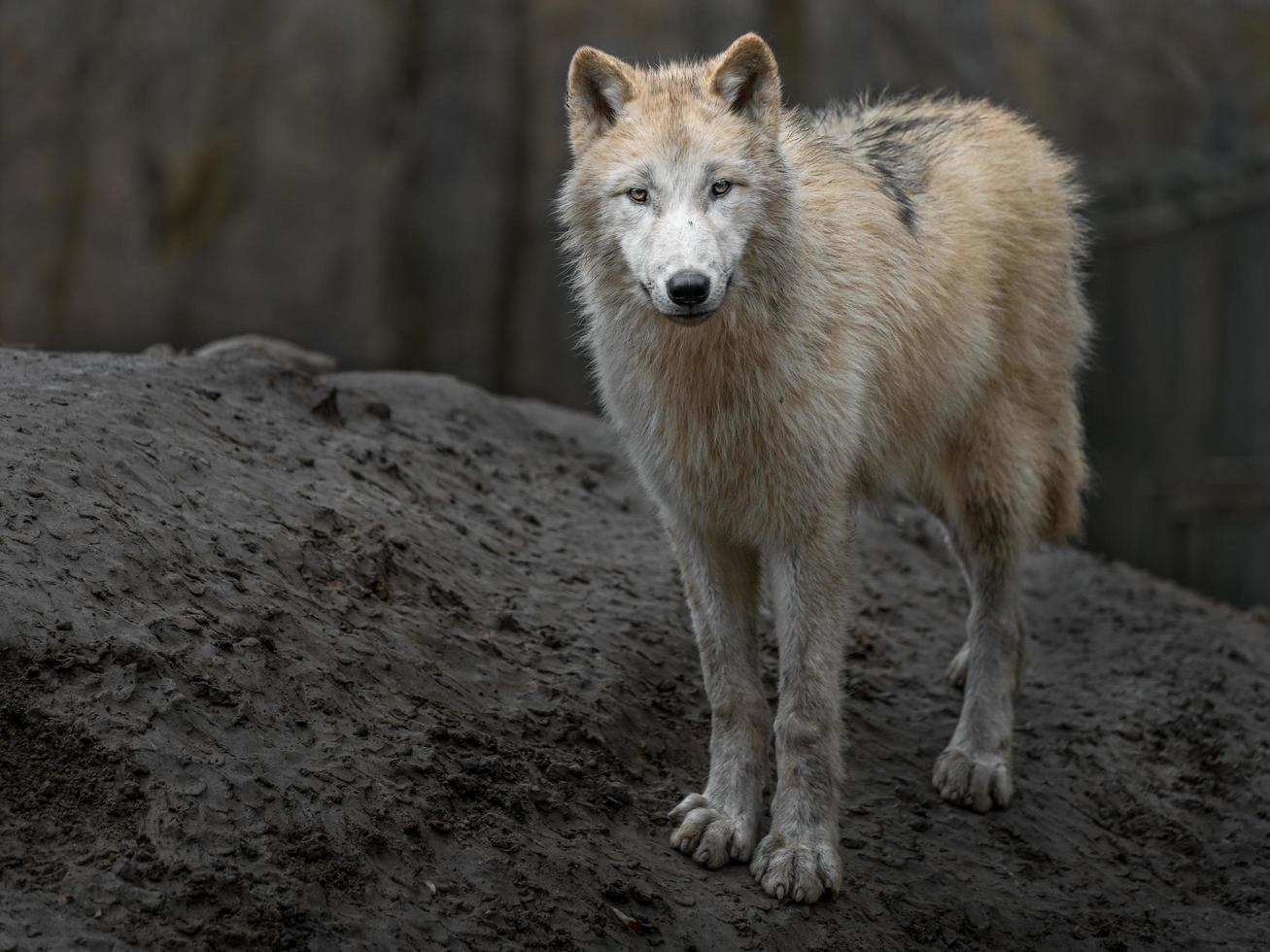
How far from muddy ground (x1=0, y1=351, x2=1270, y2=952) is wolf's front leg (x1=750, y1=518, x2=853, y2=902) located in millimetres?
194

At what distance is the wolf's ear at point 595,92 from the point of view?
4434 mm

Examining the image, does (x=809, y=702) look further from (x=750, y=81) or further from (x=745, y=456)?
(x=750, y=81)

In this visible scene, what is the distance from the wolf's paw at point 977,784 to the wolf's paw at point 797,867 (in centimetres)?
95

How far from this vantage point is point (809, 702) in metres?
4.45

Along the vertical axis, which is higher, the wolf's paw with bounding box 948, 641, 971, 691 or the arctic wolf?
the arctic wolf

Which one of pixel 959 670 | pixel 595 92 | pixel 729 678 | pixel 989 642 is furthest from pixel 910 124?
pixel 729 678

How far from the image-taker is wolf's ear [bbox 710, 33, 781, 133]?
4.37m

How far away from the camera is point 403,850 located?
12.6 feet

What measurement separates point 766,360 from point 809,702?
3.59ft

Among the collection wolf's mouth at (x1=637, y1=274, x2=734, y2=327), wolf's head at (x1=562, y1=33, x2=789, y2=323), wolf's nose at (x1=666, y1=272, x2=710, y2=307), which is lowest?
wolf's mouth at (x1=637, y1=274, x2=734, y2=327)

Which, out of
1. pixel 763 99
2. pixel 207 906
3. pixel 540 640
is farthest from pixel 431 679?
pixel 763 99

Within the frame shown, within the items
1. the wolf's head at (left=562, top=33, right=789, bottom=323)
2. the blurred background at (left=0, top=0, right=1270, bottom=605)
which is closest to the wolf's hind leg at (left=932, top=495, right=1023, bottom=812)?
the wolf's head at (left=562, top=33, right=789, bottom=323)

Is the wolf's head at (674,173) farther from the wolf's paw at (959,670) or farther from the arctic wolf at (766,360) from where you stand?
the wolf's paw at (959,670)

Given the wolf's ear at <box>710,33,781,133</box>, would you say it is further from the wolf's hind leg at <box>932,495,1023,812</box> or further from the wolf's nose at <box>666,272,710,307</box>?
the wolf's hind leg at <box>932,495,1023,812</box>
